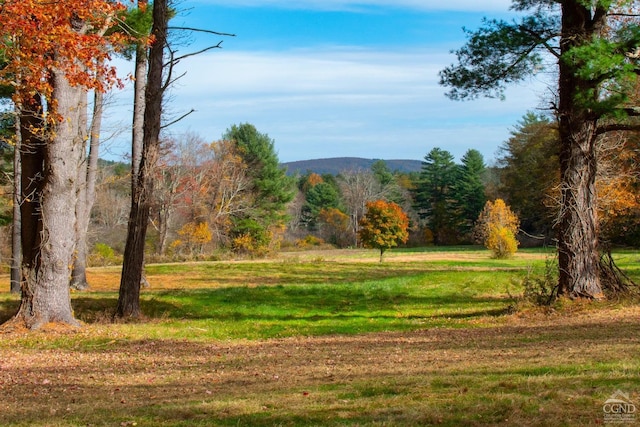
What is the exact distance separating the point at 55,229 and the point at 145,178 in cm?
284

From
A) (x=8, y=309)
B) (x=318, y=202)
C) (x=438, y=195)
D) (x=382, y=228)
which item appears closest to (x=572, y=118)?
(x=8, y=309)

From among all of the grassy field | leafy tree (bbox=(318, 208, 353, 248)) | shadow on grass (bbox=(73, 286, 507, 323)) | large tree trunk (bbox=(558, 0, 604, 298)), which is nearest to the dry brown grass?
the grassy field

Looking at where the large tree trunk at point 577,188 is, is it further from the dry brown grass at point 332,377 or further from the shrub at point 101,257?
the shrub at point 101,257

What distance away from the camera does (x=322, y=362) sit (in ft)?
28.7

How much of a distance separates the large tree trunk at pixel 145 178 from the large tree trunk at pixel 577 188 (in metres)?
8.47

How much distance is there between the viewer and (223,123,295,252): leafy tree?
186ft

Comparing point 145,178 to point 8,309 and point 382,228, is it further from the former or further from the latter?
point 382,228

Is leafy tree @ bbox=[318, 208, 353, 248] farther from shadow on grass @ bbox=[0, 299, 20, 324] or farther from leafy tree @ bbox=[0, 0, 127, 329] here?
leafy tree @ bbox=[0, 0, 127, 329]

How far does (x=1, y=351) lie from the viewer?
9.87 meters

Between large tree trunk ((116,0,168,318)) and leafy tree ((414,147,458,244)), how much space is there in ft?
206

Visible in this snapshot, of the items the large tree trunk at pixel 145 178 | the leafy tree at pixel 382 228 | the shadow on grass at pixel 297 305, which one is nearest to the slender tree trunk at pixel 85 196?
the shadow on grass at pixel 297 305

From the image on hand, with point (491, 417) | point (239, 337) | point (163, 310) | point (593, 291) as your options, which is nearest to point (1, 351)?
point (239, 337)

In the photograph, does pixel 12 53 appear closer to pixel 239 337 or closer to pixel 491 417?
pixel 239 337

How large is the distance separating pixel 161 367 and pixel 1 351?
288 centimetres
